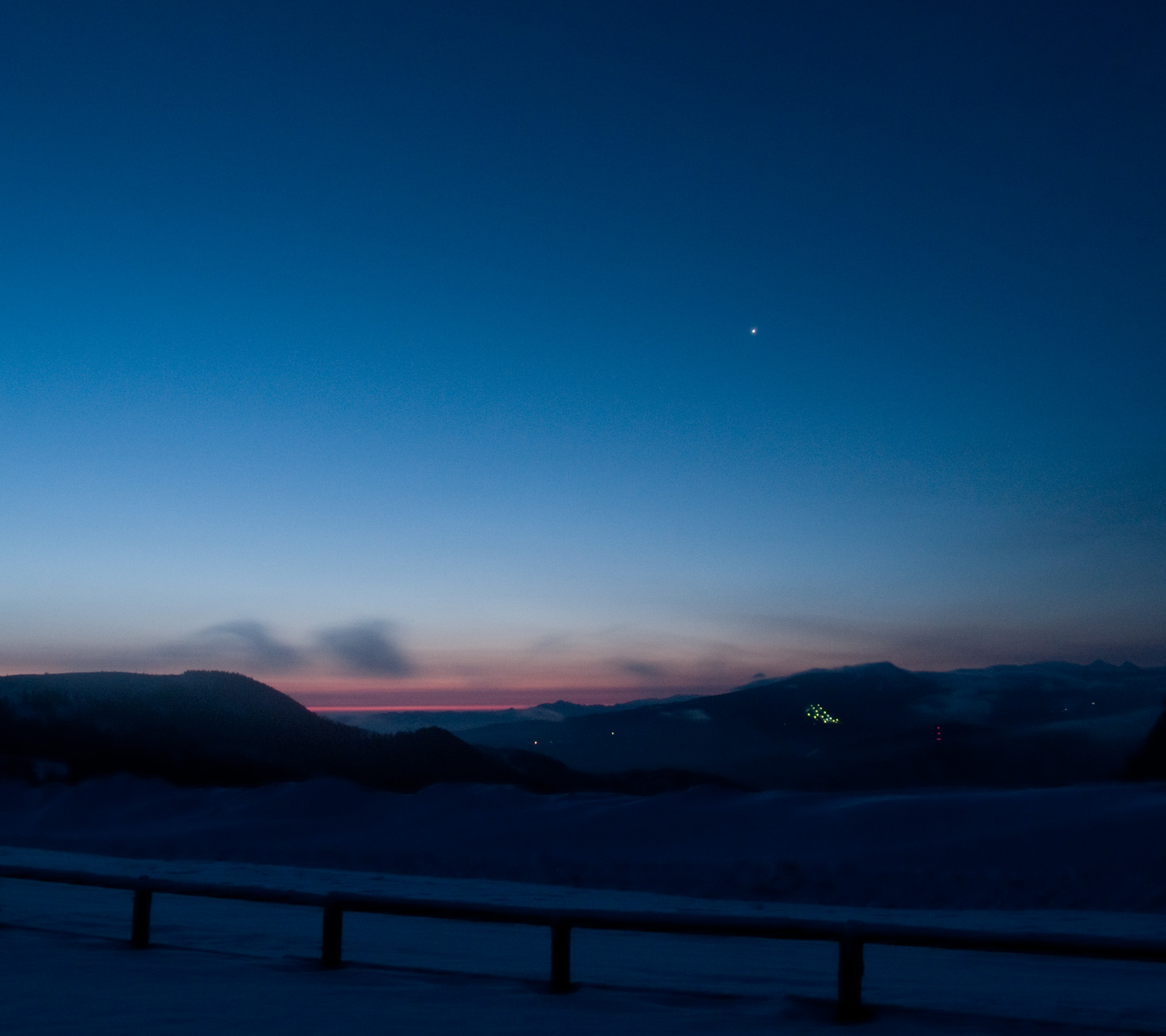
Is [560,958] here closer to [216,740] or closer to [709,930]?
[709,930]

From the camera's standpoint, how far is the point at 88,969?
831 cm

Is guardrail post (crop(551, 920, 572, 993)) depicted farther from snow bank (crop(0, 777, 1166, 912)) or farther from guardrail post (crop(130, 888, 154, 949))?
snow bank (crop(0, 777, 1166, 912))

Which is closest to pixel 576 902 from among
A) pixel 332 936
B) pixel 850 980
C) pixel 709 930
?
pixel 332 936

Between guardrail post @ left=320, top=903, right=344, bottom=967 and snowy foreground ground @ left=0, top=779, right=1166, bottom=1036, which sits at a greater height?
guardrail post @ left=320, top=903, right=344, bottom=967

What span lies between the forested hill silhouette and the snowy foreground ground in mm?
50525

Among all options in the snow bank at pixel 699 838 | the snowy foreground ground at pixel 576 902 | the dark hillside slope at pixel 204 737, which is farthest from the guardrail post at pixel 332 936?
the dark hillside slope at pixel 204 737

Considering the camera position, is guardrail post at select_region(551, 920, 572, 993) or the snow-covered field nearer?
the snow-covered field

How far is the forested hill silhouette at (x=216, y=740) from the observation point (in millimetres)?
97000

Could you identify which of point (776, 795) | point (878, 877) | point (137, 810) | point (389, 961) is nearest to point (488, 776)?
point (137, 810)

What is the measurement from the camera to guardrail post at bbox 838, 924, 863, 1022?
21.6 ft

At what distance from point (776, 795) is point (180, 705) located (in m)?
109

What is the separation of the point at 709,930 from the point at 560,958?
1.29 metres

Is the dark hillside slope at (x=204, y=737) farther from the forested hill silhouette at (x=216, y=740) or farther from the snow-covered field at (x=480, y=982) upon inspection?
the snow-covered field at (x=480, y=982)

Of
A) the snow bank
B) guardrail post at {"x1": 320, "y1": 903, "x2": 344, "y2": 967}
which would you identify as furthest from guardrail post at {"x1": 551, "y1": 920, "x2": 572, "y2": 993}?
the snow bank
